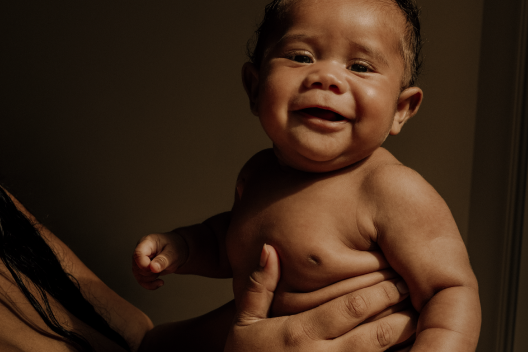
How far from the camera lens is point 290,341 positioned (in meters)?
0.59

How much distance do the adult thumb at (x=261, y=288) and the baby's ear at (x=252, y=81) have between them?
25 cm

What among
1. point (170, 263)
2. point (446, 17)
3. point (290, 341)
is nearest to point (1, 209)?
point (170, 263)

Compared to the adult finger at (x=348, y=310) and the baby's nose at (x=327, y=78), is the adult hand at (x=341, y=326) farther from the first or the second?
the baby's nose at (x=327, y=78)

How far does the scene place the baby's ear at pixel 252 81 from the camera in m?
0.74

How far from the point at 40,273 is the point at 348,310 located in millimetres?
608

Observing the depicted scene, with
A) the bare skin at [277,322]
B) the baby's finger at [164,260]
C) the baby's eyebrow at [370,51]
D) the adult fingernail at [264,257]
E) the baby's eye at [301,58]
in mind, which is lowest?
the bare skin at [277,322]

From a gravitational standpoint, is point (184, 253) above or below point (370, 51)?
below

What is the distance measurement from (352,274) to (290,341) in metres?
0.12

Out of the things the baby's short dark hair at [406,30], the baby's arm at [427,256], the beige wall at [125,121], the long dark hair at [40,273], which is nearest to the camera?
the baby's arm at [427,256]

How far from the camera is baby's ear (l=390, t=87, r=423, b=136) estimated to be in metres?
0.68

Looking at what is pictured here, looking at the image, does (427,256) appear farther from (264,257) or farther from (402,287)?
(264,257)

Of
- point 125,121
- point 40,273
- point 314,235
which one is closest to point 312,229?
point 314,235

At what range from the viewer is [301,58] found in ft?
2.06

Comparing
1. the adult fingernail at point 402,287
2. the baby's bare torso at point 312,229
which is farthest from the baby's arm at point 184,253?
the adult fingernail at point 402,287
